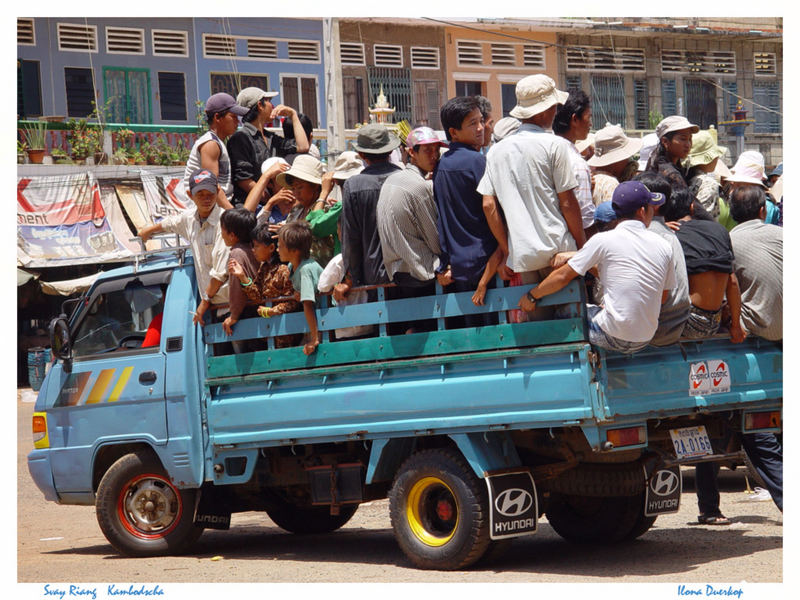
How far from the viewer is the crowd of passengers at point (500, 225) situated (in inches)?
229

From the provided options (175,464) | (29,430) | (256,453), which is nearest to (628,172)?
(256,453)

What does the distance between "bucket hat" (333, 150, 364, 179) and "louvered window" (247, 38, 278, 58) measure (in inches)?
737

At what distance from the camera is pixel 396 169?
22.4 ft

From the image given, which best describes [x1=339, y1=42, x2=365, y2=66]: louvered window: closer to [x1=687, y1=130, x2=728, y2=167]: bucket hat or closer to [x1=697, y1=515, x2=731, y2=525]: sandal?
[x1=687, y1=130, x2=728, y2=167]: bucket hat

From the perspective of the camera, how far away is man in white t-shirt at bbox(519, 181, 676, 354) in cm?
559

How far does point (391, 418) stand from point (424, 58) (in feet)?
70.6

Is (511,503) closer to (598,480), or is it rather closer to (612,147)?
(598,480)

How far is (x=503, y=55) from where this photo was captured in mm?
27719

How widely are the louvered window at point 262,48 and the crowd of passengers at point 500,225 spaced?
1801 cm

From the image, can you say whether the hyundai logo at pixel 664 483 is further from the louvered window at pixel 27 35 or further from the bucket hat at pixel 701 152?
the louvered window at pixel 27 35

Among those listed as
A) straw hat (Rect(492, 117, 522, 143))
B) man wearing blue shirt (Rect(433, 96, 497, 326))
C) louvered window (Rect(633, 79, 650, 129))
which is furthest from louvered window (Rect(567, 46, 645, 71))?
man wearing blue shirt (Rect(433, 96, 497, 326))

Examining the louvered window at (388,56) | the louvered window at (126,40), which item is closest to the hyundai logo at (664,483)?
the louvered window at (126,40)

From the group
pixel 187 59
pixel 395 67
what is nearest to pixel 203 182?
pixel 187 59

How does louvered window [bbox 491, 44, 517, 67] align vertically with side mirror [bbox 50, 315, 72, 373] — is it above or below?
above
